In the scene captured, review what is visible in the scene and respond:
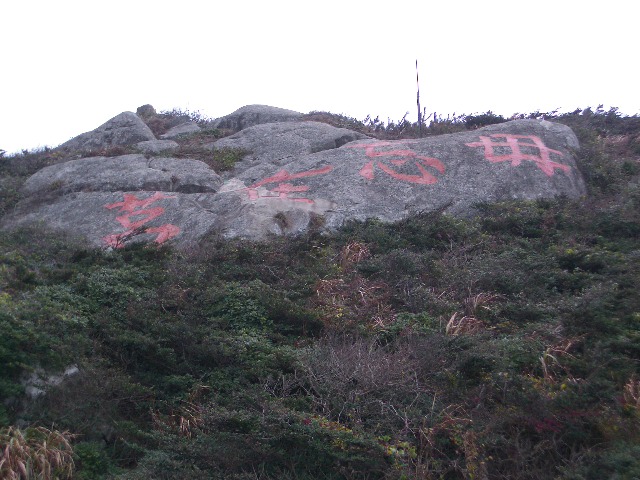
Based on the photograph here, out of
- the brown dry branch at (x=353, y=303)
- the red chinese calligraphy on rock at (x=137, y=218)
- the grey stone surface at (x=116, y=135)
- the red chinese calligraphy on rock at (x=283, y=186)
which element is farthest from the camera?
the grey stone surface at (x=116, y=135)

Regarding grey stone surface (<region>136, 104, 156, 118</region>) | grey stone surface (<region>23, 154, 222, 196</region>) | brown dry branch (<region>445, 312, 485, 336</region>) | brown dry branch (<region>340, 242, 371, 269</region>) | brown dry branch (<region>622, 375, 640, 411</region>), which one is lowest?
brown dry branch (<region>445, 312, 485, 336</region>)

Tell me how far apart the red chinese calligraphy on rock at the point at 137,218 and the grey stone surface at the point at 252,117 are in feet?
21.5

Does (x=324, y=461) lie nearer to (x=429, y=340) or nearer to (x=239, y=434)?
(x=239, y=434)

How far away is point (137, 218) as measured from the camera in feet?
45.4

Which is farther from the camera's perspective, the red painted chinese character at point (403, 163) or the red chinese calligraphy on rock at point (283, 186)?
the red painted chinese character at point (403, 163)

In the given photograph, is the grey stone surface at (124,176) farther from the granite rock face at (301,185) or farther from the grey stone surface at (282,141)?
the grey stone surface at (282,141)

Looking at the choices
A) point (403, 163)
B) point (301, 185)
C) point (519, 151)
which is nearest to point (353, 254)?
point (301, 185)

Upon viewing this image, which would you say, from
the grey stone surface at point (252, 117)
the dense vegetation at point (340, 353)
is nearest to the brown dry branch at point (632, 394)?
the dense vegetation at point (340, 353)

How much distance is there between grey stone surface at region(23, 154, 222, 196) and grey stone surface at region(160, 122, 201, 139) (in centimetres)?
351

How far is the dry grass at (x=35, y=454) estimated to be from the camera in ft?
19.4

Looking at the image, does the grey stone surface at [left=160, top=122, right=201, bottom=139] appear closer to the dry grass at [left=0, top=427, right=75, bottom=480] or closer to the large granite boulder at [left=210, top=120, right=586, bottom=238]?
the large granite boulder at [left=210, top=120, right=586, bottom=238]

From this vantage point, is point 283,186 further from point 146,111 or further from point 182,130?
point 146,111

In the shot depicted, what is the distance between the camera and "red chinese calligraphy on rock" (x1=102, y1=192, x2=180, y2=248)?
12.9 m

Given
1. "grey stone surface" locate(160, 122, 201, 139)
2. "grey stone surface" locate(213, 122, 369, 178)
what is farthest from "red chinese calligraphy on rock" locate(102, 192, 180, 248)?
"grey stone surface" locate(160, 122, 201, 139)
